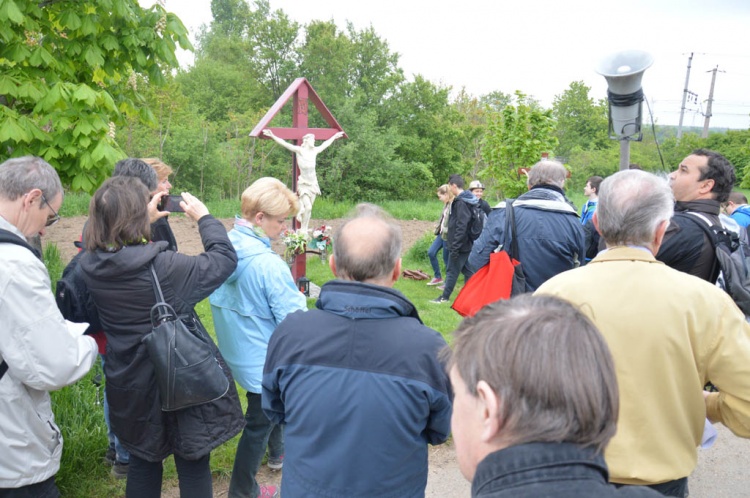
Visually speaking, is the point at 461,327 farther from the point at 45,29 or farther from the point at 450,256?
the point at 450,256

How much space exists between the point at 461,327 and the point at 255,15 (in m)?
29.3

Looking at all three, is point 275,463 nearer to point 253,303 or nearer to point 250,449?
point 250,449

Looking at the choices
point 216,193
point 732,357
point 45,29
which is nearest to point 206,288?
point 732,357

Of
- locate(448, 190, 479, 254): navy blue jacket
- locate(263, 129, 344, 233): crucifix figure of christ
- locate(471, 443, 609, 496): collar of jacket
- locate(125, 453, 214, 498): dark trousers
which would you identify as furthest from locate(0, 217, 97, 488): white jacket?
locate(448, 190, 479, 254): navy blue jacket

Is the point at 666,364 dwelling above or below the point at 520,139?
below

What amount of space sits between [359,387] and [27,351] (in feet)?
3.87

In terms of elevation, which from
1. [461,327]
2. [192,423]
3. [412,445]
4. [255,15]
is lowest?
[192,423]

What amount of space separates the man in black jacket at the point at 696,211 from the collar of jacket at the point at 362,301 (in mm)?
1548

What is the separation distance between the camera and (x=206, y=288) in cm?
250

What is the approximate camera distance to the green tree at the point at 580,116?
3719cm

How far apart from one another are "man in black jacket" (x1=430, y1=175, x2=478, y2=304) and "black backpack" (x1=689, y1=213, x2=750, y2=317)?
510 centimetres

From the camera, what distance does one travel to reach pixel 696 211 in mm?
2949

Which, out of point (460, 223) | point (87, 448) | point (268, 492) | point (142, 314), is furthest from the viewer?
point (460, 223)

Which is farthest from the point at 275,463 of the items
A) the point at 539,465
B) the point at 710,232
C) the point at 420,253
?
the point at 420,253
